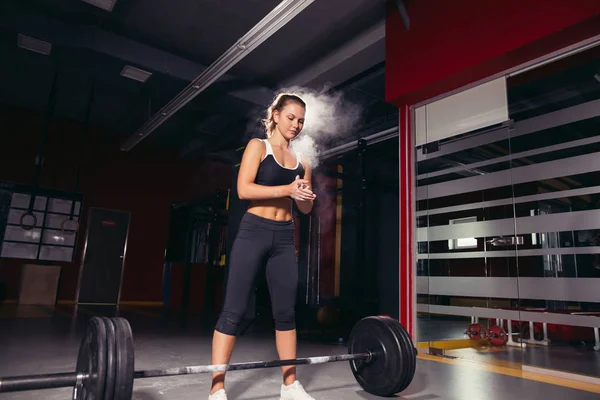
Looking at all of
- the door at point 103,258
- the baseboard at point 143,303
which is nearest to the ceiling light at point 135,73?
the door at point 103,258

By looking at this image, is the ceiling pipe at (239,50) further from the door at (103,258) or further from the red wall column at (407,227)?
the door at (103,258)

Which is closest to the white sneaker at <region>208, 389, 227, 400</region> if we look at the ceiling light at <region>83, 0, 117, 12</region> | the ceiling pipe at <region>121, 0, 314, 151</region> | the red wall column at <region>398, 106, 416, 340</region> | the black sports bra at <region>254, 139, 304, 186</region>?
the black sports bra at <region>254, 139, 304, 186</region>

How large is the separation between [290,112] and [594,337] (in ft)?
14.0

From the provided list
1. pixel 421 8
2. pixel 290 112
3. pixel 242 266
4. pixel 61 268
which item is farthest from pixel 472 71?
pixel 61 268

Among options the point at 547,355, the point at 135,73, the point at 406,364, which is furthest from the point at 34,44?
the point at 547,355

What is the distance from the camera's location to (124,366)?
46.1 inches

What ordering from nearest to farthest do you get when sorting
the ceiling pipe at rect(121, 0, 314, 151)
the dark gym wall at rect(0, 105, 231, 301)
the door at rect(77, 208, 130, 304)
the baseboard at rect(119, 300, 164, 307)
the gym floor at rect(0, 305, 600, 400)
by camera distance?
the gym floor at rect(0, 305, 600, 400) < the ceiling pipe at rect(121, 0, 314, 151) < the dark gym wall at rect(0, 105, 231, 301) < the door at rect(77, 208, 130, 304) < the baseboard at rect(119, 300, 164, 307)

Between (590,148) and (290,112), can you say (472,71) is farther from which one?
(290,112)

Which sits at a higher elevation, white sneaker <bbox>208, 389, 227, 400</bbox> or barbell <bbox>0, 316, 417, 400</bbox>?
barbell <bbox>0, 316, 417, 400</bbox>

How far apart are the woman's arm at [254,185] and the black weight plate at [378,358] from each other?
0.81 m

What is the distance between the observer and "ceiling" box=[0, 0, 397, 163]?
4105 mm

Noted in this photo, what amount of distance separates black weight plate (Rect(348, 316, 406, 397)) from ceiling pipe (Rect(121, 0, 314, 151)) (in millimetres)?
2637

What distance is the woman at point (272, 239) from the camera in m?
1.52

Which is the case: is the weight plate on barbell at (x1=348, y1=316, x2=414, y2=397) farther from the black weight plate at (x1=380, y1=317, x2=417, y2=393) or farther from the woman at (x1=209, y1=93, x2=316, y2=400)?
the woman at (x1=209, y1=93, x2=316, y2=400)
